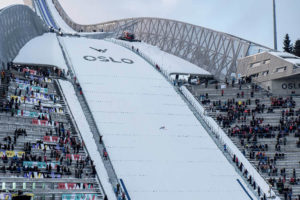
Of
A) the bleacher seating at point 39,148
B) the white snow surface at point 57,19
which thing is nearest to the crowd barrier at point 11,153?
the bleacher seating at point 39,148

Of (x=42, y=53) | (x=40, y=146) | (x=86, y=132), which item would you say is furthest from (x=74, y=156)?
(x=42, y=53)

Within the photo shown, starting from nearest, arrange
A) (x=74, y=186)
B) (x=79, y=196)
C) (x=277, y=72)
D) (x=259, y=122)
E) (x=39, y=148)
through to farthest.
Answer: (x=79, y=196) → (x=74, y=186) → (x=39, y=148) → (x=259, y=122) → (x=277, y=72)

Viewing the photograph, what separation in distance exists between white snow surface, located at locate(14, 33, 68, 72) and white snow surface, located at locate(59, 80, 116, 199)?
18.2ft

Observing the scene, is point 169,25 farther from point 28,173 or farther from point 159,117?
point 28,173

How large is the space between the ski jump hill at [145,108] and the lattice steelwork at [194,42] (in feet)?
0.36

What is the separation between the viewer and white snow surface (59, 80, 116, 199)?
89.8ft

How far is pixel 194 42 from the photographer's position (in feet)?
190

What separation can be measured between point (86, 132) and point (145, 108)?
6.35 meters

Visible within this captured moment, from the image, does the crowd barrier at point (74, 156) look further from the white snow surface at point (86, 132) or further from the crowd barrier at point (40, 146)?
the crowd barrier at point (40, 146)

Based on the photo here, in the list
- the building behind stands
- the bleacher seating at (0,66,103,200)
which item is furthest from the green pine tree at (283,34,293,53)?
the bleacher seating at (0,66,103,200)

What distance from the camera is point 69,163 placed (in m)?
28.2

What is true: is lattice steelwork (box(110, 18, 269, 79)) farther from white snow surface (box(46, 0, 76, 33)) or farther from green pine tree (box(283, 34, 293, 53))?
green pine tree (box(283, 34, 293, 53))

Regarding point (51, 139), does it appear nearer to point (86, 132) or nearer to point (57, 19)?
point (86, 132)

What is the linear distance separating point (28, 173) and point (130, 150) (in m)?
7.04
